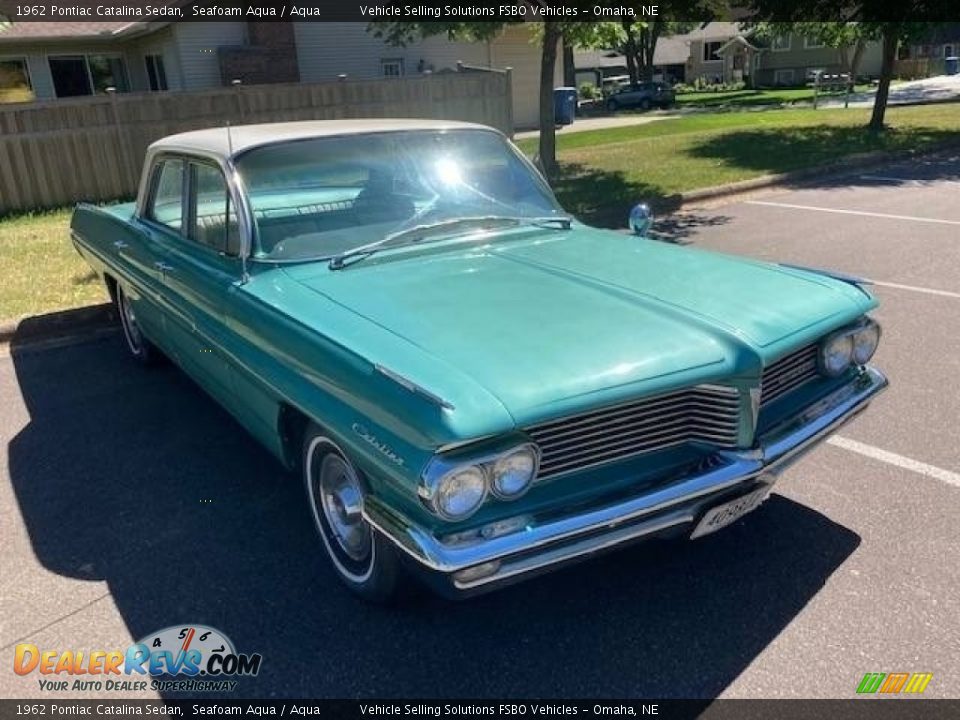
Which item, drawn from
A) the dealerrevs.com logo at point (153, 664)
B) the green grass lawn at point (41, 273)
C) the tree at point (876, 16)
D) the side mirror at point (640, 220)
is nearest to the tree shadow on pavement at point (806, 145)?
the tree at point (876, 16)

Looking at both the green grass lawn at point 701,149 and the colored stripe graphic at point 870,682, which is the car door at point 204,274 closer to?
the colored stripe graphic at point 870,682

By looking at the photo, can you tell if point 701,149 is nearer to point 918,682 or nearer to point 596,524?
point 918,682

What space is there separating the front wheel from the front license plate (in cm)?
104

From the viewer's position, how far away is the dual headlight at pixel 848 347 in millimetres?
3203

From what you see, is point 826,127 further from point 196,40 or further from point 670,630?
point 670,630

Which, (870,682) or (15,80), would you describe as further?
(15,80)

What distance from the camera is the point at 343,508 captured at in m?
3.10

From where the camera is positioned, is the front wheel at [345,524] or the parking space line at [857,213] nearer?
the front wheel at [345,524]

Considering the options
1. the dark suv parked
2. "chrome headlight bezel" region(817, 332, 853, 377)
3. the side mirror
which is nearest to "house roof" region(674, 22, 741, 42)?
the dark suv parked

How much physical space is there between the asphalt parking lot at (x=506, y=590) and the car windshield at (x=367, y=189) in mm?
1223

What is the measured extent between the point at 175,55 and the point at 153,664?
765 inches

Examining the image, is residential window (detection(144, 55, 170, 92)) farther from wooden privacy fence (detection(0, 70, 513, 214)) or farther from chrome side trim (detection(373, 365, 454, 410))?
chrome side trim (detection(373, 365, 454, 410))

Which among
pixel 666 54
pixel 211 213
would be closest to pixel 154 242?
pixel 211 213

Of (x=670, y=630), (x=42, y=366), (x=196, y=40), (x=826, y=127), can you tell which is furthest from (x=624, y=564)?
(x=196, y=40)
